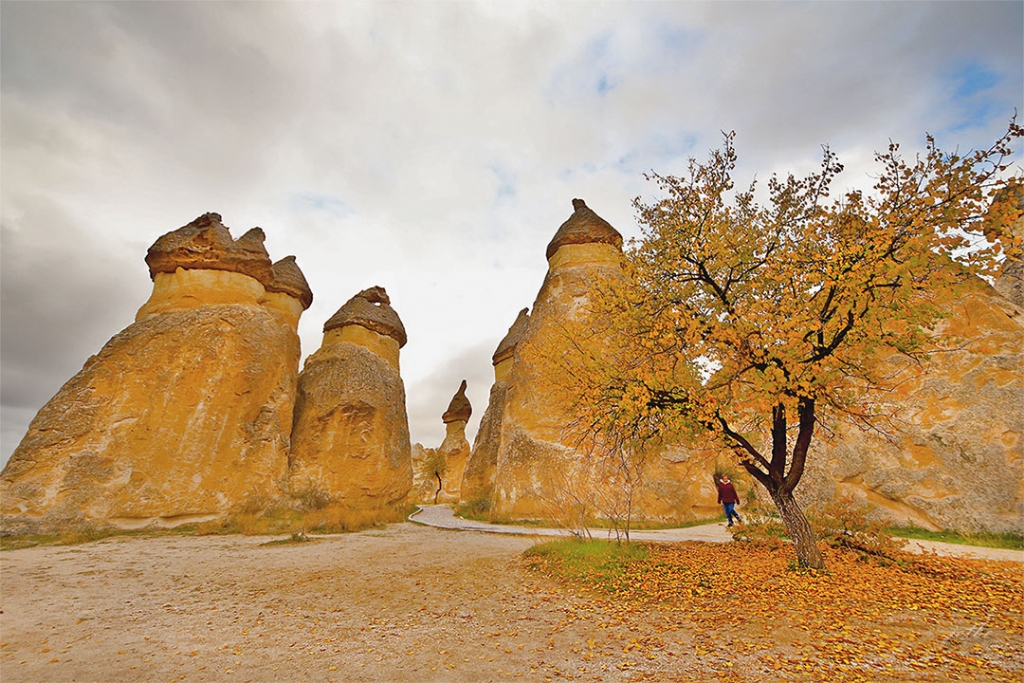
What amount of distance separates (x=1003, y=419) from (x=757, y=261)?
32.5ft

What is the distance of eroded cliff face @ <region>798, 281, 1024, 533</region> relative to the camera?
1079cm

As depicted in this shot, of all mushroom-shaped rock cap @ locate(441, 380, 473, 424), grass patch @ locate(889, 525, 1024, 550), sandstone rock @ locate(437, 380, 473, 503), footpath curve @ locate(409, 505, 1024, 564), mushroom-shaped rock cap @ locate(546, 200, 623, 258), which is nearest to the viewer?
footpath curve @ locate(409, 505, 1024, 564)

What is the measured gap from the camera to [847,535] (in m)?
7.90

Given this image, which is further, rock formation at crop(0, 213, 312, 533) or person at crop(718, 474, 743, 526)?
person at crop(718, 474, 743, 526)

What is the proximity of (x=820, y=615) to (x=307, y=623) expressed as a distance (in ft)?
19.3

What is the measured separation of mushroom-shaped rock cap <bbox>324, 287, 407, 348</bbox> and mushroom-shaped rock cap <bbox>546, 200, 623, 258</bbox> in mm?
10123

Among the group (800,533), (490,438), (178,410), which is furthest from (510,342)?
(800,533)

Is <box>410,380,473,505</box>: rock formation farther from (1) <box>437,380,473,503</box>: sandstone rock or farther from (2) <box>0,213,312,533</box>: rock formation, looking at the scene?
(2) <box>0,213,312,533</box>: rock formation

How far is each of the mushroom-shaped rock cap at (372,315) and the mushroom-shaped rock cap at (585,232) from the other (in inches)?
399

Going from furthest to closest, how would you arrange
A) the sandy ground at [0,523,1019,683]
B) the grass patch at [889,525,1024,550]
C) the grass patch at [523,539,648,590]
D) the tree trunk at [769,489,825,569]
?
1. the grass patch at [889,525,1024,550]
2. the grass patch at [523,539,648,590]
3. the tree trunk at [769,489,825,569]
4. the sandy ground at [0,523,1019,683]

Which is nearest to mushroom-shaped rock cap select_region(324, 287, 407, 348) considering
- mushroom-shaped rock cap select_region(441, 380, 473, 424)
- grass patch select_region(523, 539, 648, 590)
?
mushroom-shaped rock cap select_region(441, 380, 473, 424)

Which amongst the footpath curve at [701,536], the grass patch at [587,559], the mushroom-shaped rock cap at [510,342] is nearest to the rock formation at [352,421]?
the footpath curve at [701,536]

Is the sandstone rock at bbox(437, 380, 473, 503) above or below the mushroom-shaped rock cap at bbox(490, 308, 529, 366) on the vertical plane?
below

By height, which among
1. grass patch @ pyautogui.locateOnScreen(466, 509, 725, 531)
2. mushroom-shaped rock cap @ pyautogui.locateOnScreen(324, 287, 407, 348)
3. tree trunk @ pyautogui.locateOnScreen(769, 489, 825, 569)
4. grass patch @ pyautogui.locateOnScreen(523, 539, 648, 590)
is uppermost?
mushroom-shaped rock cap @ pyautogui.locateOnScreen(324, 287, 407, 348)
